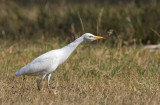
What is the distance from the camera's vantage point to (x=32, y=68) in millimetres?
6266

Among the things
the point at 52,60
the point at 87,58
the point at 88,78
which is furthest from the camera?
the point at 87,58

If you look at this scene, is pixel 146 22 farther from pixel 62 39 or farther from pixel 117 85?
pixel 117 85

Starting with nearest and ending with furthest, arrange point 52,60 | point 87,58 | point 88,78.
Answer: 1. point 52,60
2. point 88,78
3. point 87,58

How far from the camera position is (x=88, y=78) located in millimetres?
6996

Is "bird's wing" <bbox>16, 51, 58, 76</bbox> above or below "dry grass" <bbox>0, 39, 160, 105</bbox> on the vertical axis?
above

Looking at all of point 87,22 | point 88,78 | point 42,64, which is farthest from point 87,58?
point 87,22

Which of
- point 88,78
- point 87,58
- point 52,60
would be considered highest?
point 52,60

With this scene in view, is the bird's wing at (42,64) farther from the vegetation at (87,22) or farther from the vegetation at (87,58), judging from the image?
Answer: the vegetation at (87,22)

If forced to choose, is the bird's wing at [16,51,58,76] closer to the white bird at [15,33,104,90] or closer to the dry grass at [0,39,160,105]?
the white bird at [15,33,104,90]

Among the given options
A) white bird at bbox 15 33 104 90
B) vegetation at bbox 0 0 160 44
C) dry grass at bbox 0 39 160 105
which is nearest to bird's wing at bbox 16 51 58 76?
white bird at bbox 15 33 104 90

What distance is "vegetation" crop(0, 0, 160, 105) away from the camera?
229 inches

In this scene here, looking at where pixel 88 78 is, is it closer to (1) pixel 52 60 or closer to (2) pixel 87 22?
(1) pixel 52 60

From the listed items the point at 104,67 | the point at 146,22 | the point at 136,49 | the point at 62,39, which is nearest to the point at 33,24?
the point at 62,39

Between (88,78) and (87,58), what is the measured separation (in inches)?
42.4
